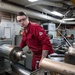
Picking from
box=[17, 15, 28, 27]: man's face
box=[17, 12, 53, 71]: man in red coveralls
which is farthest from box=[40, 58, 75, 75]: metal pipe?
box=[17, 15, 28, 27]: man's face

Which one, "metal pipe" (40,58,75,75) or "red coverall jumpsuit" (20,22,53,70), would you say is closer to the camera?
"metal pipe" (40,58,75,75)

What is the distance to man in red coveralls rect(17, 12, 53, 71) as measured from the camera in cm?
179

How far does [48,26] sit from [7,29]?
2.04m

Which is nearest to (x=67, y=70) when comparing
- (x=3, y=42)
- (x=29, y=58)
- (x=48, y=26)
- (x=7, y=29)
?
(x=3, y=42)

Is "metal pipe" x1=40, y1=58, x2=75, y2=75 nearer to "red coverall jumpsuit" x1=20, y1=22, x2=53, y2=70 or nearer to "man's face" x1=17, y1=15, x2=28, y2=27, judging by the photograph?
"red coverall jumpsuit" x1=20, y1=22, x2=53, y2=70

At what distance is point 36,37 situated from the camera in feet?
6.21

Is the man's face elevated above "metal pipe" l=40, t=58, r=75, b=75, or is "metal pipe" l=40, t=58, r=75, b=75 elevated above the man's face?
the man's face

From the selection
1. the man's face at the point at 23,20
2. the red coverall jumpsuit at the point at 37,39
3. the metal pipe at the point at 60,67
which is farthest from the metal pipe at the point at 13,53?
A: the metal pipe at the point at 60,67

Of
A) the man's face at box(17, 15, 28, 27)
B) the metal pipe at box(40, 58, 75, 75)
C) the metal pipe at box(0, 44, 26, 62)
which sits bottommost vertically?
the metal pipe at box(0, 44, 26, 62)

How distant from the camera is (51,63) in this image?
0.57 meters

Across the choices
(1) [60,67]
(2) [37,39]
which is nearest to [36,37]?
(2) [37,39]

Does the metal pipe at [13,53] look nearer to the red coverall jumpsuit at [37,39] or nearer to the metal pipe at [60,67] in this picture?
the red coverall jumpsuit at [37,39]

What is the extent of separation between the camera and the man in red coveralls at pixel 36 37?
1.79m

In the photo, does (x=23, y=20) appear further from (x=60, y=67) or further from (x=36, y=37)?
(x=60, y=67)
